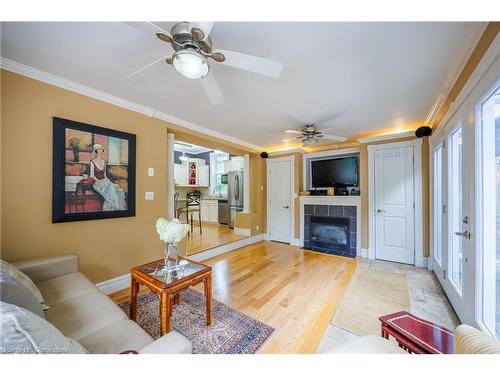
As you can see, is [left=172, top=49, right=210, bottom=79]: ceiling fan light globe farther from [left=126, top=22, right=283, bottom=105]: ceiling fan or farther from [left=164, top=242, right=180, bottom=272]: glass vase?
Answer: [left=164, top=242, right=180, bottom=272]: glass vase

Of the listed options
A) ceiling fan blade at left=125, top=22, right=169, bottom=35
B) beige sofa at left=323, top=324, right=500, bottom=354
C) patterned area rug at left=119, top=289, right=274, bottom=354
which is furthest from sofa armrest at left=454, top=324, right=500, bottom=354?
ceiling fan blade at left=125, top=22, right=169, bottom=35

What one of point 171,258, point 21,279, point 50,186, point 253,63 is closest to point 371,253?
point 171,258

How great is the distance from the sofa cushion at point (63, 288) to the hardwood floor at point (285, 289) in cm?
64

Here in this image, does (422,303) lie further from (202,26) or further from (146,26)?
(146,26)

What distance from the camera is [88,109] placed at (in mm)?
2137

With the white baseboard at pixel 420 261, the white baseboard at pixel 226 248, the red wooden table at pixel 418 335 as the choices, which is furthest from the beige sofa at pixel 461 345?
the white baseboard at pixel 420 261

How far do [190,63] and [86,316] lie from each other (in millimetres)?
1699

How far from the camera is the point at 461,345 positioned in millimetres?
753

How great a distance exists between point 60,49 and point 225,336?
265 centimetres

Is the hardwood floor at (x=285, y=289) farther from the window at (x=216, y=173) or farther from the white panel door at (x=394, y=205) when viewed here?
the window at (x=216, y=173)

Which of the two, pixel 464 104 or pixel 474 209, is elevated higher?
pixel 464 104

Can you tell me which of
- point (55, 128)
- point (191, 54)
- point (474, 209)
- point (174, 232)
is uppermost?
point (191, 54)
